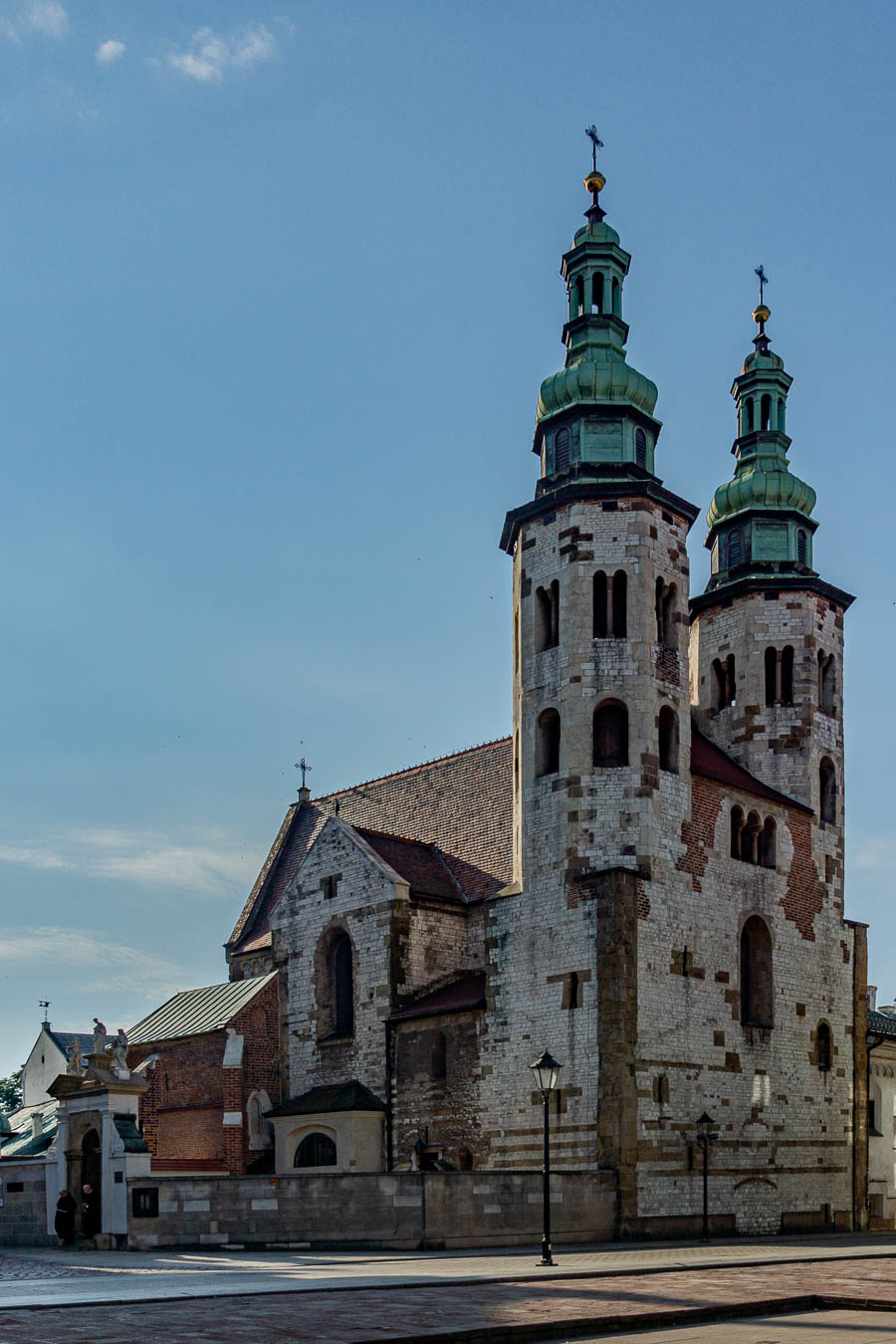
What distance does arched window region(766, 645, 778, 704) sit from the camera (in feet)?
147

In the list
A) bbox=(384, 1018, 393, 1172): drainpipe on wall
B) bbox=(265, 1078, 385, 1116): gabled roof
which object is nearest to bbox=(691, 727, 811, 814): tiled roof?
bbox=(384, 1018, 393, 1172): drainpipe on wall

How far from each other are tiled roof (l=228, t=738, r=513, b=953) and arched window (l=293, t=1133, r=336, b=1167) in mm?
7653

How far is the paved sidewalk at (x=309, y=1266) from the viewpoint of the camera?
17953mm

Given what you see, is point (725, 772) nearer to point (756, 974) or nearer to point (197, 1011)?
point (756, 974)

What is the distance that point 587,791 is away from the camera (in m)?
36.9

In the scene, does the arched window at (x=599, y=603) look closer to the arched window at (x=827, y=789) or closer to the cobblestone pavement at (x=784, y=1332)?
the arched window at (x=827, y=789)

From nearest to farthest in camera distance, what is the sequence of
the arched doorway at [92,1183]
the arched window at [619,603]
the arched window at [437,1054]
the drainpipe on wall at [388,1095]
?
the arched doorway at [92,1183] < the arched window at [437,1054] < the arched window at [619,603] < the drainpipe on wall at [388,1095]

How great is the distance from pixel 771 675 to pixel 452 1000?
14.3 metres

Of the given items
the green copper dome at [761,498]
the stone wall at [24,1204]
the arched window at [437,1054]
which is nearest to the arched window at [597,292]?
the green copper dome at [761,498]

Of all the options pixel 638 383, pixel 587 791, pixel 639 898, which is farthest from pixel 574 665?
pixel 638 383

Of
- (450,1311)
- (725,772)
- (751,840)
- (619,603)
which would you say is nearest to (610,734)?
(619,603)

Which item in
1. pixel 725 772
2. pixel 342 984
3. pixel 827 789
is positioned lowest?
pixel 342 984

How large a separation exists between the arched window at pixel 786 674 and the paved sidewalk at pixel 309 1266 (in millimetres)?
17207

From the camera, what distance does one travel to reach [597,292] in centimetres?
4253
